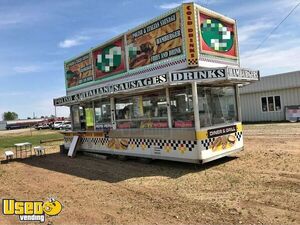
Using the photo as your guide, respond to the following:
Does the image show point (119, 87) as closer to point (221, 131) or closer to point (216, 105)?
point (216, 105)

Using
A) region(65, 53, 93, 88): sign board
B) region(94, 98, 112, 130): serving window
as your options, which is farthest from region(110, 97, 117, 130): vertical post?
region(65, 53, 93, 88): sign board

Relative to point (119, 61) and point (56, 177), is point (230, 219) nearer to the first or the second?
point (56, 177)

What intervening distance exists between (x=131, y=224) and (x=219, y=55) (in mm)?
7000

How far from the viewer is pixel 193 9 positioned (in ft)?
30.8

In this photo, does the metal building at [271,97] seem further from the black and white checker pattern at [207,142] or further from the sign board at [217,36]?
the black and white checker pattern at [207,142]

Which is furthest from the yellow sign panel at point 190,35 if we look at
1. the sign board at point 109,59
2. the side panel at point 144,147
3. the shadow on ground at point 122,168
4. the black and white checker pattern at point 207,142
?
the sign board at point 109,59

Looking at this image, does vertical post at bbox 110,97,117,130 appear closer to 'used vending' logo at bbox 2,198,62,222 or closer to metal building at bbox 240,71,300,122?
'used vending' logo at bbox 2,198,62,222

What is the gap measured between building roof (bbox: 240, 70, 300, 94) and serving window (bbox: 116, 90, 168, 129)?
1635 cm

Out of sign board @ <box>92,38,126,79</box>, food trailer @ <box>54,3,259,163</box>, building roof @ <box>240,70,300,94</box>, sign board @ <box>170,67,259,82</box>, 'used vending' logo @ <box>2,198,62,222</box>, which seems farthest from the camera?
building roof @ <box>240,70,300,94</box>

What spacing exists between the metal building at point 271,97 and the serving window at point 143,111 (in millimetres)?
16933

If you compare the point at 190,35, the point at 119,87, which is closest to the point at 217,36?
the point at 190,35

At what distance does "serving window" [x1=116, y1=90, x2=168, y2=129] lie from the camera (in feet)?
34.7

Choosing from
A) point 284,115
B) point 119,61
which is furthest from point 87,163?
point 284,115

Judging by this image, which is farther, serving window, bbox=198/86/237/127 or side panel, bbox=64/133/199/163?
serving window, bbox=198/86/237/127
